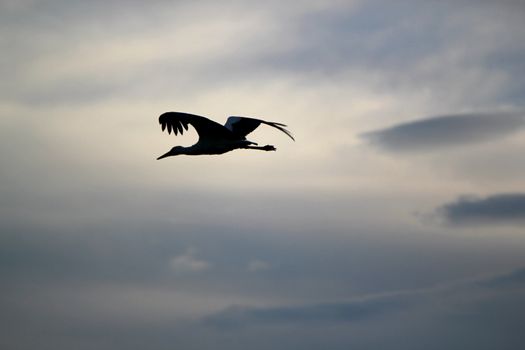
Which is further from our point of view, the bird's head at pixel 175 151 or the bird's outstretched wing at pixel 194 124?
the bird's head at pixel 175 151

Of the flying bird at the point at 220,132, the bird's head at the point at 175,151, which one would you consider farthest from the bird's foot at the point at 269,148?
the bird's head at the point at 175,151

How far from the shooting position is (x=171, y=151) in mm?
50469

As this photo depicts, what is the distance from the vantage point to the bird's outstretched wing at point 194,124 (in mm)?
45375

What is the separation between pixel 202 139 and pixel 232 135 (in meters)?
1.58

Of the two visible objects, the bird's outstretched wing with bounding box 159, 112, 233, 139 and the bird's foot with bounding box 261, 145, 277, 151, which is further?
the bird's foot with bounding box 261, 145, 277, 151

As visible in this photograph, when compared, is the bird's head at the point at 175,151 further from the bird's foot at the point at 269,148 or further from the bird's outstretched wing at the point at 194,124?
the bird's foot at the point at 269,148

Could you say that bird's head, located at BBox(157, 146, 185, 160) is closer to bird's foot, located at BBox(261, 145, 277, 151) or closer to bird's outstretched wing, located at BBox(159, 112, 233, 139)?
bird's outstretched wing, located at BBox(159, 112, 233, 139)

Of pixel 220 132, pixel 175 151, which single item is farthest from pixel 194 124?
pixel 175 151

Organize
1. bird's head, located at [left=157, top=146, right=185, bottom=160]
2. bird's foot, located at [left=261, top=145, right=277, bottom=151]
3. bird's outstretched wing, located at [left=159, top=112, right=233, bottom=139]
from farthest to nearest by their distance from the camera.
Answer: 1. bird's head, located at [left=157, top=146, right=185, bottom=160]
2. bird's foot, located at [left=261, top=145, right=277, bottom=151]
3. bird's outstretched wing, located at [left=159, top=112, right=233, bottom=139]

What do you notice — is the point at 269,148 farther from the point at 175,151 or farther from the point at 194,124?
the point at 175,151

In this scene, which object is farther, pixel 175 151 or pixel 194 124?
pixel 175 151

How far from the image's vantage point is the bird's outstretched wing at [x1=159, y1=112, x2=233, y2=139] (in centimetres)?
4538

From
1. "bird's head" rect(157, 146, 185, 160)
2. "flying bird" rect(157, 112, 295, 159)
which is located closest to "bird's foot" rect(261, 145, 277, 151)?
"flying bird" rect(157, 112, 295, 159)

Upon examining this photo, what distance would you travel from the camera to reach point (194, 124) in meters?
46.7
